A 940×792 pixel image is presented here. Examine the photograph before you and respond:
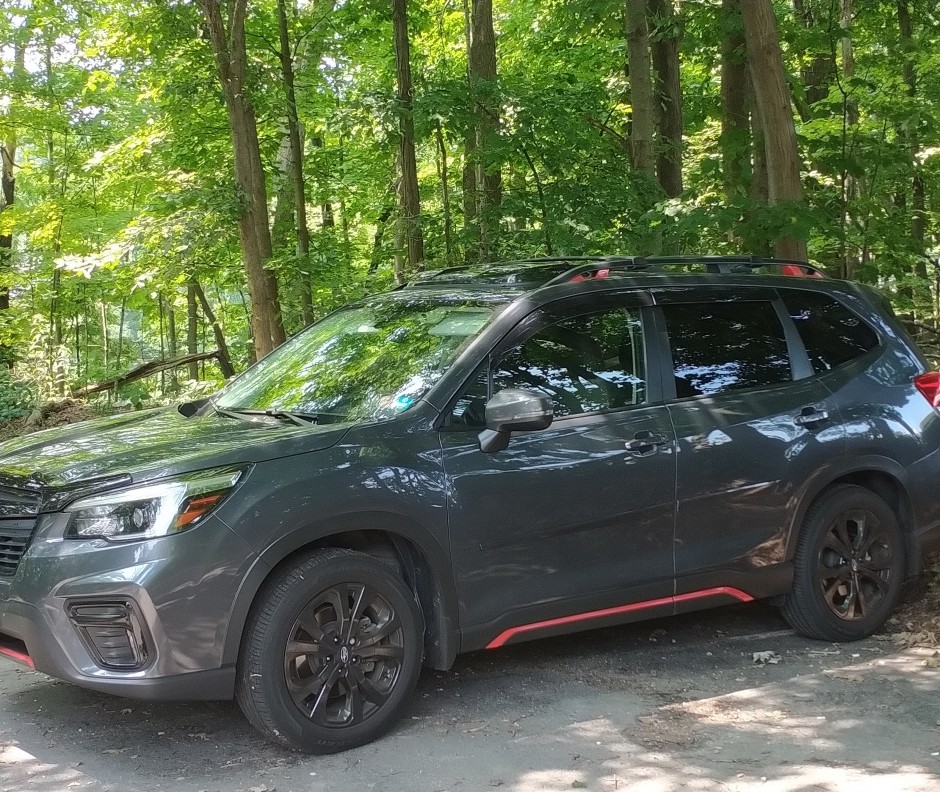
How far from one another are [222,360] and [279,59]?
484 cm

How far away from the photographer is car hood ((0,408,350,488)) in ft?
12.9

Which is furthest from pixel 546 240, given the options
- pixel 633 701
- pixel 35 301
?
pixel 35 301

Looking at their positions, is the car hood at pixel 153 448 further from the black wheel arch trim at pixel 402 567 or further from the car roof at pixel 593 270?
the car roof at pixel 593 270

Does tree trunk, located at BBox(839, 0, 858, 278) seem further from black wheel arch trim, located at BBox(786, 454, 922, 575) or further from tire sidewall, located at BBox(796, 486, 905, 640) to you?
tire sidewall, located at BBox(796, 486, 905, 640)

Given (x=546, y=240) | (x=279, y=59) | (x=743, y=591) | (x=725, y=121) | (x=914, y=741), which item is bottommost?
(x=914, y=741)

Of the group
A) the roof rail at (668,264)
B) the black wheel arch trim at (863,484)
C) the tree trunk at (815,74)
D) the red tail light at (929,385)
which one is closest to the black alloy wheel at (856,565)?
the black wheel arch trim at (863,484)

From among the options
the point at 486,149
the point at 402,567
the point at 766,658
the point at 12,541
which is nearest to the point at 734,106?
the point at 486,149

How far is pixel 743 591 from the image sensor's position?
5.23 meters

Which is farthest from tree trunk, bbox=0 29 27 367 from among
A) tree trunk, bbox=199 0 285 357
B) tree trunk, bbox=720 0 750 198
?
tree trunk, bbox=720 0 750 198

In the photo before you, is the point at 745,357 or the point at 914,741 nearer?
the point at 914,741

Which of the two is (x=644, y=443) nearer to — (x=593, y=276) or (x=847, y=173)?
(x=593, y=276)

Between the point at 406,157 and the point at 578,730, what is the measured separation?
9775 millimetres

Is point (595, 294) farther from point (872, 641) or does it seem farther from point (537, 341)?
point (872, 641)

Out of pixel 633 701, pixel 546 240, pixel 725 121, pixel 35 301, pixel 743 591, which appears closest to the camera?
pixel 633 701
